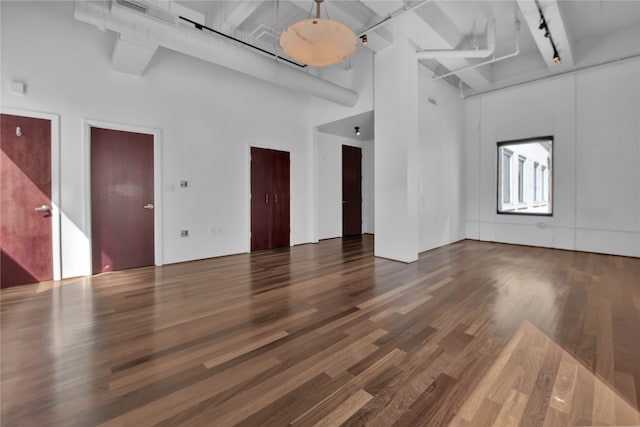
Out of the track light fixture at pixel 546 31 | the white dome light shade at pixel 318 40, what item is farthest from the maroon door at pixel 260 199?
the track light fixture at pixel 546 31

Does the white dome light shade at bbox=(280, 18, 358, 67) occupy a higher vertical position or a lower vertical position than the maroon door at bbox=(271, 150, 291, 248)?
higher

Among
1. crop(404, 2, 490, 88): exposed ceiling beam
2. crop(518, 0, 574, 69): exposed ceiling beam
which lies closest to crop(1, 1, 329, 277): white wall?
crop(404, 2, 490, 88): exposed ceiling beam

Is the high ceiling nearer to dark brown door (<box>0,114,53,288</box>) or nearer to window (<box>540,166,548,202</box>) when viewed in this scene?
window (<box>540,166,548,202</box>)

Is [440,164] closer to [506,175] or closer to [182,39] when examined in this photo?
[506,175]

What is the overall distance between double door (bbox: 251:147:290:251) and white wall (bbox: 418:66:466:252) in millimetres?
2992

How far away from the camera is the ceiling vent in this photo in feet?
10.4

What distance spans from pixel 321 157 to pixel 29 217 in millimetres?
5514

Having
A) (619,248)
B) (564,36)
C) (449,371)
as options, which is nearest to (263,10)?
(564,36)

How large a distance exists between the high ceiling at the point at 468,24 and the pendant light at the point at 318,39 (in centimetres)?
167

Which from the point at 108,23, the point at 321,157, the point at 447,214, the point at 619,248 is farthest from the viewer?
the point at 321,157

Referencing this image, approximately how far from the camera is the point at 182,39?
3547 mm

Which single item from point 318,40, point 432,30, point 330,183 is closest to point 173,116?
point 318,40

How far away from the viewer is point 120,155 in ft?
14.7

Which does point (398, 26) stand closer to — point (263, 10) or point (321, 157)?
point (263, 10)
